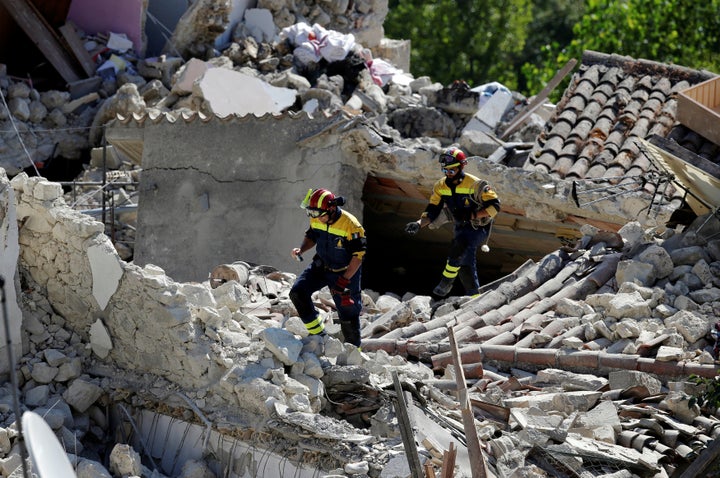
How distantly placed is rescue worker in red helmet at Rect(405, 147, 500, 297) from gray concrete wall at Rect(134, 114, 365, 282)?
2604mm

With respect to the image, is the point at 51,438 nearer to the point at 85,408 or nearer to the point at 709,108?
the point at 85,408

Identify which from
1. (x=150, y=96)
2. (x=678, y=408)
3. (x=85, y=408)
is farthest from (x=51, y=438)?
(x=150, y=96)

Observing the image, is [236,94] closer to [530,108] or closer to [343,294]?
[530,108]

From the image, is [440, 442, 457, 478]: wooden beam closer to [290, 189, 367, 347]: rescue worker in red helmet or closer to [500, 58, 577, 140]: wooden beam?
[290, 189, 367, 347]: rescue worker in red helmet

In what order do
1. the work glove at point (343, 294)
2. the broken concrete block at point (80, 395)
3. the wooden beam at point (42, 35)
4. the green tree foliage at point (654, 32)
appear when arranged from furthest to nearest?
the green tree foliage at point (654, 32)
the wooden beam at point (42, 35)
the work glove at point (343, 294)
the broken concrete block at point (80, 395)

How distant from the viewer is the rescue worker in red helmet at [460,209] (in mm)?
13867

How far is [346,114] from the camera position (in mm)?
16938

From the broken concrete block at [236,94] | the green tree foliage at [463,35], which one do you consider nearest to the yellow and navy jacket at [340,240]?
the broken concrete block at [236,94]

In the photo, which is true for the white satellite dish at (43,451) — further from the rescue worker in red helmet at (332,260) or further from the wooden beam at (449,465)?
the rescue worker in red helmet at (332,260)

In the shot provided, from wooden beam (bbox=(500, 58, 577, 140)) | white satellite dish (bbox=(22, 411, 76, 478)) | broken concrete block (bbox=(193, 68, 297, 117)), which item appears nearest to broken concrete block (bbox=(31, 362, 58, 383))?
white satellite dish (bbox=(22, 411, 76, 478))

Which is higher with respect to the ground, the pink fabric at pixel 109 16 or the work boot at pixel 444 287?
the work boot at pixel 444 287

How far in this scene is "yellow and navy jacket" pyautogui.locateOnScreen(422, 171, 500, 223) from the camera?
13.9 m

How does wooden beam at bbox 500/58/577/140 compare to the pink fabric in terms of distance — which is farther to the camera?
the pink fabric

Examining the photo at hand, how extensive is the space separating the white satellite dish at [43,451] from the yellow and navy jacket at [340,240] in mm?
4421
